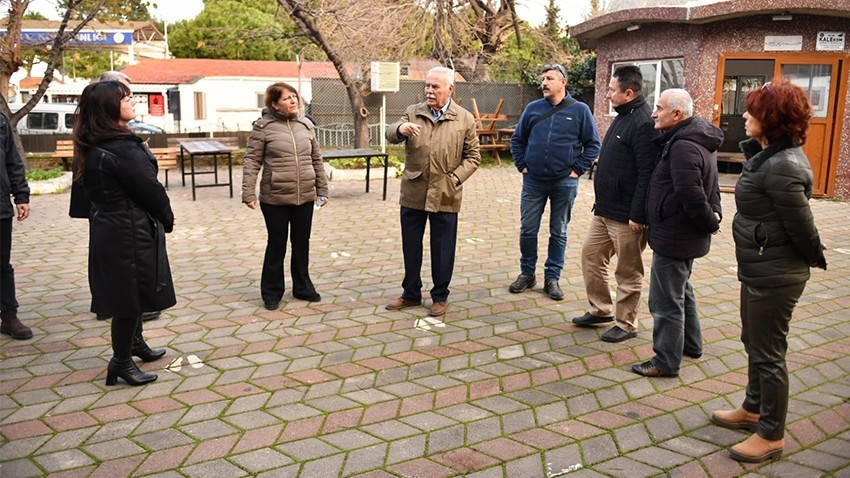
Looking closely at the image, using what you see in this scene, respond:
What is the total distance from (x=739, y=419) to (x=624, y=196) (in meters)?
1.66

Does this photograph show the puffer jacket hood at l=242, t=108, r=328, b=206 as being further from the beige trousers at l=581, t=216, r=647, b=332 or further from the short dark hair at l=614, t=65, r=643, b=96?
the short dark hair at l=614, t=65, r=643, b=96

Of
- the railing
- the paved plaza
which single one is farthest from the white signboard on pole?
the paved plaza

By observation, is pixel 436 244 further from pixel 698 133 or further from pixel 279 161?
pixel 698 133

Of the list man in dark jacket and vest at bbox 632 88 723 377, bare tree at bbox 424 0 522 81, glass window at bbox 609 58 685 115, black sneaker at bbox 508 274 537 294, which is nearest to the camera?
man in dark jacket and vest at bbox 632 88 723 377

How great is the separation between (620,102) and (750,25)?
858cm

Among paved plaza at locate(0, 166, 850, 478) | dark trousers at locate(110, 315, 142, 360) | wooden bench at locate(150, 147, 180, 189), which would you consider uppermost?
wooden bench at locate(150, 147, 180, 189)

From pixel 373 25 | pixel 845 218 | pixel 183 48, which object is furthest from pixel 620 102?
pixel 183 48

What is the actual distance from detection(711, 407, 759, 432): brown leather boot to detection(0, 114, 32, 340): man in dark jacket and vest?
14.9 ft

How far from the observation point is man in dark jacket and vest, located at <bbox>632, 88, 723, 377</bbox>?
162 inches

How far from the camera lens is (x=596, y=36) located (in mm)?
14266

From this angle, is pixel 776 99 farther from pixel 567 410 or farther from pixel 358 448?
pixel 358 448

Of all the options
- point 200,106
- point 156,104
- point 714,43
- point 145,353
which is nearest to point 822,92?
point 714,43

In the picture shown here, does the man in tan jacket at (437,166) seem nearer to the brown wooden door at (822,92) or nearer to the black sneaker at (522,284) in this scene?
the black sneaker at (522,284)

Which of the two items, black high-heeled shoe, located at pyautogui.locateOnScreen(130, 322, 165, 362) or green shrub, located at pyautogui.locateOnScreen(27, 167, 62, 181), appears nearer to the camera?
black high-heeled shoe, located at pyautogui.locateOnScreen(130, 322, 165, 362)
